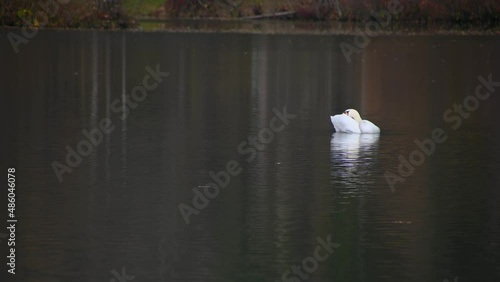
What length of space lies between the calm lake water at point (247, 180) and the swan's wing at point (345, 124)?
29cm

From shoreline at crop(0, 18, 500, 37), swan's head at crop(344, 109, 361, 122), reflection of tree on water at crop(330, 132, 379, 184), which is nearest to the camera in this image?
reflection of tree on water at crop(330, 132, 379, 184)

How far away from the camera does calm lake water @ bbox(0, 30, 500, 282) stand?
12188mm

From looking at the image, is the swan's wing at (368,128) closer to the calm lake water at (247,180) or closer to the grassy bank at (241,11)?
the calm lake water at (247,180)

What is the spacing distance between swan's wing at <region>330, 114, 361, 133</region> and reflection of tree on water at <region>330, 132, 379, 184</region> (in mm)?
85

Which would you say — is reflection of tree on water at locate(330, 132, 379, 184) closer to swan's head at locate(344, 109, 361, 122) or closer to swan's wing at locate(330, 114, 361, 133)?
swan's wing at locate(330, 114, 361, 133)

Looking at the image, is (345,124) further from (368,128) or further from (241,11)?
(241,11)

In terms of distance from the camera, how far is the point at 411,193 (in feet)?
52.6

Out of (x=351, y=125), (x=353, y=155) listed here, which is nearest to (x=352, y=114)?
(x=351, y=125)

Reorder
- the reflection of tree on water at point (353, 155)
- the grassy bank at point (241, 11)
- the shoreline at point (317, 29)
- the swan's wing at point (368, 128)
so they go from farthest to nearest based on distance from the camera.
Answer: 1. the shoreline at point (317, 29)
2. the grassy bank at point (241, 11)
3. the swan's wing at point (368, 128)
4. the reflection of tree on water at point (353, 155)

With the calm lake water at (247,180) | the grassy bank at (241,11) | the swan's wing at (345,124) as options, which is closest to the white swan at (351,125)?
the swan's wing at (345,124)

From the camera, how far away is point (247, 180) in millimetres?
16781

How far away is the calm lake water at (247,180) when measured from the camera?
40.0 feet

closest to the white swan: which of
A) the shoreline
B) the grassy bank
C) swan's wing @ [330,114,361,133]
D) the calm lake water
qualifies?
swan's wing @ [330,114,361,133]

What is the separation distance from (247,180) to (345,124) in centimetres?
555
